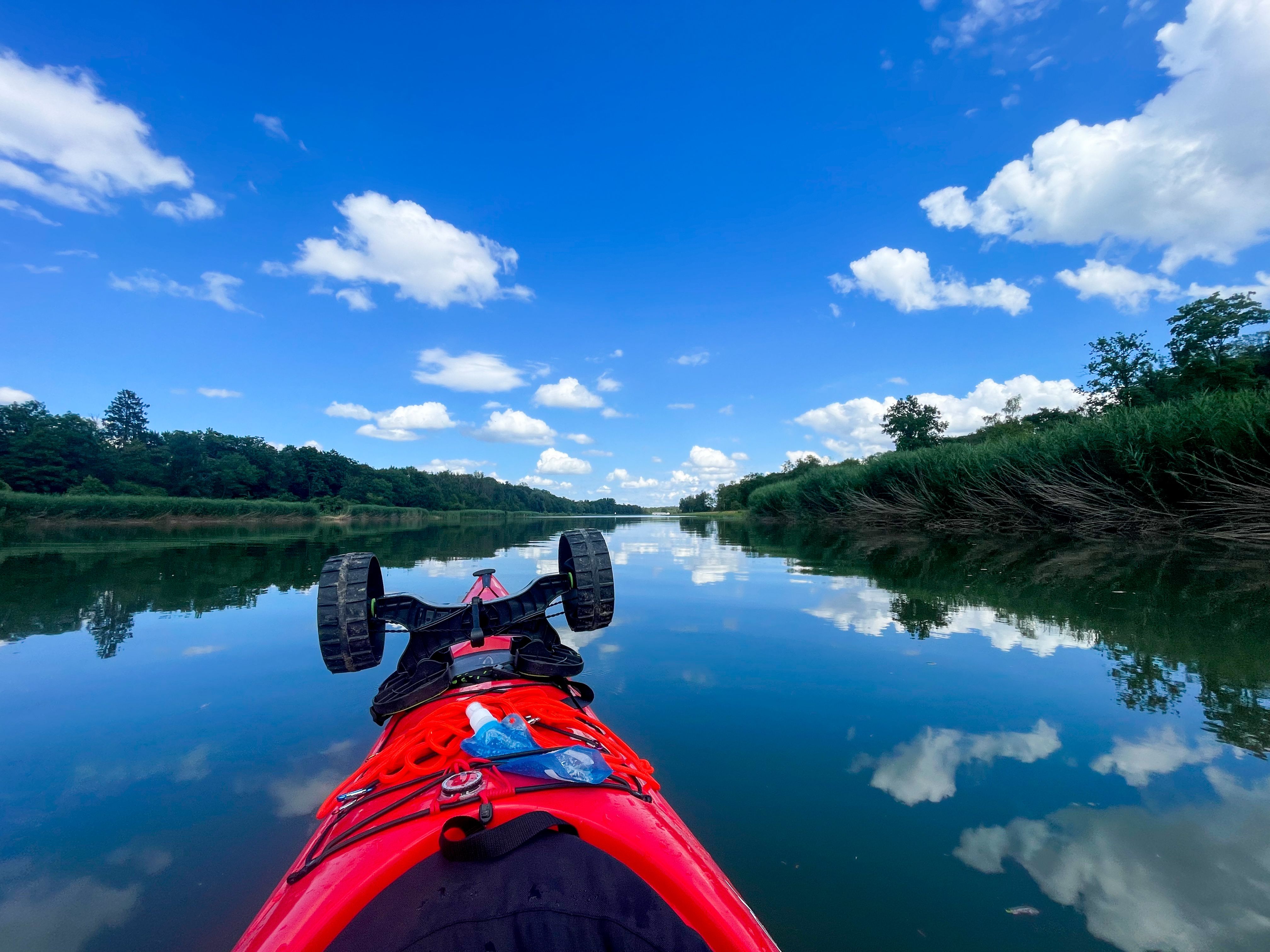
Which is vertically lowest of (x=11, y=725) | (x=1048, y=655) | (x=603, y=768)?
(x=11, y=725)

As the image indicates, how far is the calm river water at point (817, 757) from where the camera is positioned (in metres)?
1.80

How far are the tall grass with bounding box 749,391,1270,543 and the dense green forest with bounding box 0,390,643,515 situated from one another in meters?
57.3

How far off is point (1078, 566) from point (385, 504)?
86.5 metres

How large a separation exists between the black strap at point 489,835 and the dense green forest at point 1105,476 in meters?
14.2

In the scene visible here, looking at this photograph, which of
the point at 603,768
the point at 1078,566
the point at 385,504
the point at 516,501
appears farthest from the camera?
the point at 516,501

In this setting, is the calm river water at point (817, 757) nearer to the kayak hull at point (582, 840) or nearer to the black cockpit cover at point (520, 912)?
the kayak hull at point (582, 840)

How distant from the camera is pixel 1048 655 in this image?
421 cm

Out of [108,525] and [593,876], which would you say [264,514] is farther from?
[593,876]

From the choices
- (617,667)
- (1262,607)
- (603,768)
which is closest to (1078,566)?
(1262,607)

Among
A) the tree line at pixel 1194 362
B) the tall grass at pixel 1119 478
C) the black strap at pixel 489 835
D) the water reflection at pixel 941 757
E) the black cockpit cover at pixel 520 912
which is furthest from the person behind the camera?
the tree line at pixel 1194 362

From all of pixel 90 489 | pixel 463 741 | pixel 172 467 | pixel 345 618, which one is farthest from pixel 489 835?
pixel 172 467

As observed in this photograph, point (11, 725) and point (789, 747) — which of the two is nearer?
point (789, 747)

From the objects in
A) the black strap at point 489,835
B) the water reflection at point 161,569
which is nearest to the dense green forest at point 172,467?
the water reflection at point 161,569

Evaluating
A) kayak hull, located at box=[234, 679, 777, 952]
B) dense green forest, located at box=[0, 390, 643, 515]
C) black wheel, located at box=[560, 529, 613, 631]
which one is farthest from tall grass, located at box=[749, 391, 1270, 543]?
dense green forest, located at box=[0, 390, 643, 515]
